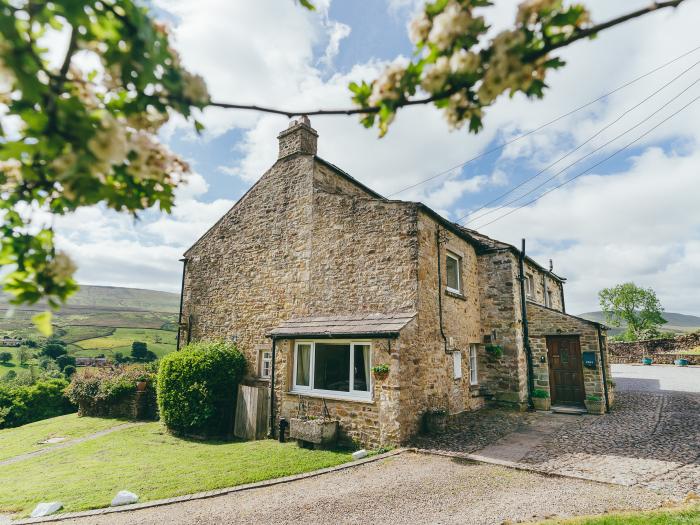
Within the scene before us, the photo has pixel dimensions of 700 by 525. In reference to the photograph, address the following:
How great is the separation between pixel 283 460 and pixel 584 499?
5.80 metres

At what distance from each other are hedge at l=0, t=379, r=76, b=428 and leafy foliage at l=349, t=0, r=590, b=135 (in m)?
22.5

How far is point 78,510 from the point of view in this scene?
6.59 meters

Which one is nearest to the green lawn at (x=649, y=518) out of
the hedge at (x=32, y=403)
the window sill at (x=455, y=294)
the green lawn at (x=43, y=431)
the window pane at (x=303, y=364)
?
the window sill at (x=455, y=294)

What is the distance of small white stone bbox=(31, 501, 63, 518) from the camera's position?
6441 mm

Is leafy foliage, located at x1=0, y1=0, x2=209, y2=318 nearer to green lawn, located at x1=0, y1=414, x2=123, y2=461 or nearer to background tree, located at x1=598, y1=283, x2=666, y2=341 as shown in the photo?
green lawn, located at x1=0, y1=414, x2=123, y2=461

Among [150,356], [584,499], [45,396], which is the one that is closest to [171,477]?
[584,499]

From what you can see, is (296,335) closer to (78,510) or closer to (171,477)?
(171,477)

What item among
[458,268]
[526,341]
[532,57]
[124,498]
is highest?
[458,268]

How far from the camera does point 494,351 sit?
13234 mm

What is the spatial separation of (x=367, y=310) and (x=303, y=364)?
8.44 ft

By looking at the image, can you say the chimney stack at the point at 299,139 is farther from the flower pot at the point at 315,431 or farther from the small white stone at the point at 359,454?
the small white stone at the point at 359,454

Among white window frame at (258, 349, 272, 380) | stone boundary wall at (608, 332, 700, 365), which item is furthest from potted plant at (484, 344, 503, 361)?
stone boundary wall at (608, 332, 700, 365)

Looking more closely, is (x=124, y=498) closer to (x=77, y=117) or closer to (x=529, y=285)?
(x=77, y=117)

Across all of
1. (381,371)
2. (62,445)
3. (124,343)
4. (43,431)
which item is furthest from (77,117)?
(124,343)
